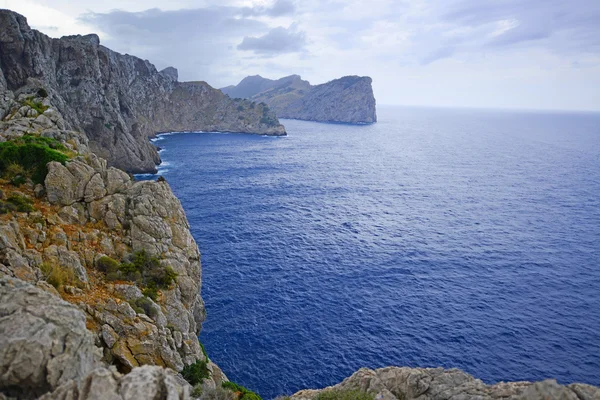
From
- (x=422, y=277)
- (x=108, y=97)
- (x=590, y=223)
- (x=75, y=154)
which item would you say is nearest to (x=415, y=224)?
(x=422, y=277)

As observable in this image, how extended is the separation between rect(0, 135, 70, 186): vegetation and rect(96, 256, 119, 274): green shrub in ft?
35.3

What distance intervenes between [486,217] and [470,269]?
111ft

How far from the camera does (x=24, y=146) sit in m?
36.2

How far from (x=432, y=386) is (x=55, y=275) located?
96.7 ft

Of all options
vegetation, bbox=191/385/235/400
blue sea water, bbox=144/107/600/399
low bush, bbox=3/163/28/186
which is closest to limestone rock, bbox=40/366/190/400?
vegetation, bbox=191/385/235/400

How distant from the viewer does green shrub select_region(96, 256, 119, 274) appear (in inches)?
1299

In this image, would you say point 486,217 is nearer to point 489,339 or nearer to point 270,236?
point 489,339

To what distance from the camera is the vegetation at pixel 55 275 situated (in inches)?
1101

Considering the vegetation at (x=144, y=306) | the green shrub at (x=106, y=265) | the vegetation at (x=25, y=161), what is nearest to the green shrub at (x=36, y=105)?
the vegetation at (x=25, y=161)

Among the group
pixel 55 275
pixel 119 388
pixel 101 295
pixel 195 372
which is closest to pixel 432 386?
pixel 195 372

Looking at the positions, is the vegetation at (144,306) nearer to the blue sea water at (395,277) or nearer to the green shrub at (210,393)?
the green shrub at (210,393)

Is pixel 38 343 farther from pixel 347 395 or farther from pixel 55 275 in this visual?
pixel 347 395

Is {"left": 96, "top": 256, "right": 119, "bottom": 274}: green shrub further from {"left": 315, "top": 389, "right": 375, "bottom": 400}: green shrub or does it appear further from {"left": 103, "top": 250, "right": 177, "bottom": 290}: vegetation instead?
{"left": 315, "top": 389, "right": 375, "bottom": 400}: green shrub

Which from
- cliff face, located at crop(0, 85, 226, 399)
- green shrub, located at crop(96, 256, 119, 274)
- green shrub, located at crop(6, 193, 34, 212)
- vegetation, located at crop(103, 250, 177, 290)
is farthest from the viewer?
vegetation, located at crop(103, 250, 177, 290)
